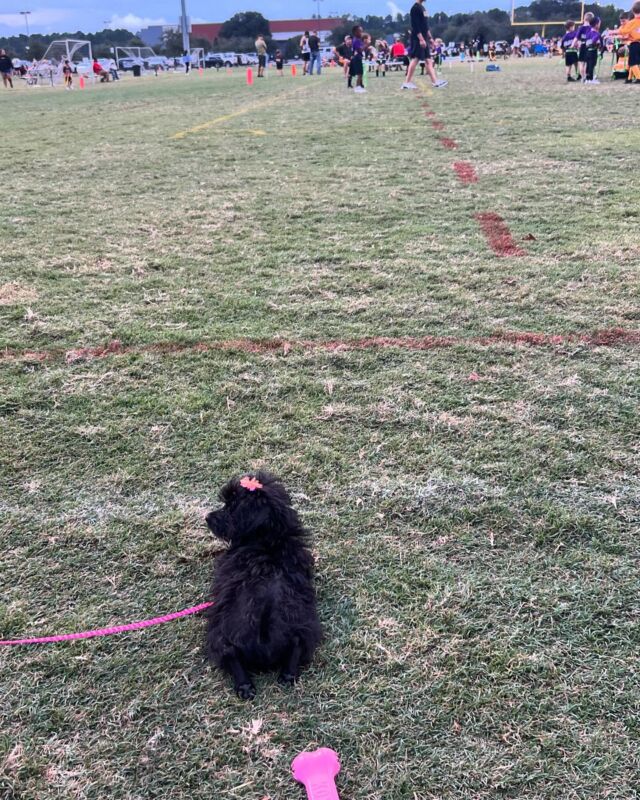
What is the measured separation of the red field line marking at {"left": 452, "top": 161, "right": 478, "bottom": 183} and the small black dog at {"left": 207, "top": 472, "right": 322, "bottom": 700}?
646 centimetres

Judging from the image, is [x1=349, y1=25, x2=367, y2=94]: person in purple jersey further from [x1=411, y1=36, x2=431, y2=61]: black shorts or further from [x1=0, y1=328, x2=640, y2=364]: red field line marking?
[x1=0, y1=328, x2=640, y2=364]: red field line marking

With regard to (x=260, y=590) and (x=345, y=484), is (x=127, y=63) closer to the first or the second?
(x=345, y=484)

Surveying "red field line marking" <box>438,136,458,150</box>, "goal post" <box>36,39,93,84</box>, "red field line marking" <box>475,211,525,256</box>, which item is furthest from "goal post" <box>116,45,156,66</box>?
"red field line marking" <box>475,211,525,256</box>

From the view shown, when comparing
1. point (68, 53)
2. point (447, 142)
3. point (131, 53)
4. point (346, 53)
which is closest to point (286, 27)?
point (131, 53)

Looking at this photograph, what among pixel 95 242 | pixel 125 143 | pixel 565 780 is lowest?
pixel 565 780

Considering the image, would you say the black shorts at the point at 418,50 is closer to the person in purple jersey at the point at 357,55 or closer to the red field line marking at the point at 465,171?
the person in purple jersey at the point at 357,55

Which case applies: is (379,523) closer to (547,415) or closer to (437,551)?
(437,551)

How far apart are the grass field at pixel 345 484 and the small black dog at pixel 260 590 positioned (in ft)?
0.23

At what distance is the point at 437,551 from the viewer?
2.28 meters

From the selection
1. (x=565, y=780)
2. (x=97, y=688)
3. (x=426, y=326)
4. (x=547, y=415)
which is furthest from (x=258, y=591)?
(x=426, y=326)

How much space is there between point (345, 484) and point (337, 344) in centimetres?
132

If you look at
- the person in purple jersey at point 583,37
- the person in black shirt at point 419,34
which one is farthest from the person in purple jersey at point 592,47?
the person in black shirt at point 419,34

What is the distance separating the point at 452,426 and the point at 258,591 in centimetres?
143

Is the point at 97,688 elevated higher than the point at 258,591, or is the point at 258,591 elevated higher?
the point at 258,591
